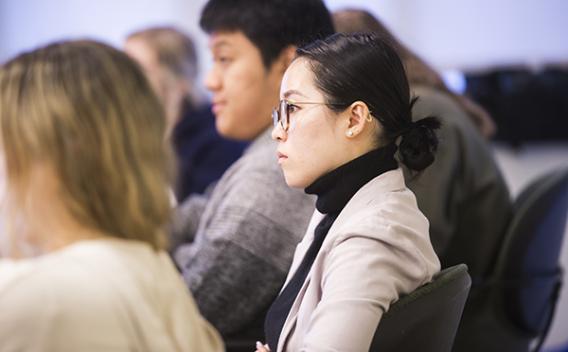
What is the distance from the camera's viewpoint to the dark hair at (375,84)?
1219 mm

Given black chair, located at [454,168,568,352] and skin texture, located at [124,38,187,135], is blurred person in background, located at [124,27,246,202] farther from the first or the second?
black chair, located at [454,168,568,352]

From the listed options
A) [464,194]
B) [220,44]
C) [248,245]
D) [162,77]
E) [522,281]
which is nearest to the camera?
Result: [248,245]

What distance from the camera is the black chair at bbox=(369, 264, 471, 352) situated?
114 centimetres

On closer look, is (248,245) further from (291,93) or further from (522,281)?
(522,281)

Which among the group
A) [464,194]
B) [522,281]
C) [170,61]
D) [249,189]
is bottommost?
[522,281]

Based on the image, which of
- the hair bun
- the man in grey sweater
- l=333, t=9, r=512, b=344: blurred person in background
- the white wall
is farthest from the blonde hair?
the white wall

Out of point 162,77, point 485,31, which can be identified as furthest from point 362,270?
point 485,31

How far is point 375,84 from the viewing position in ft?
4.00

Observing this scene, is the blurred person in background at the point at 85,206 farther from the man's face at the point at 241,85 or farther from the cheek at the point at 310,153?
the man's face at the point at 241,85

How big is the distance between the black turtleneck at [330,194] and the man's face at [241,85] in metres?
0.53

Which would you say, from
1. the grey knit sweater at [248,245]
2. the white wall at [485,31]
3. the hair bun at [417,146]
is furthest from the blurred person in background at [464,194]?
the white wall at [485,31]

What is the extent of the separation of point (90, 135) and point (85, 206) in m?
0.08

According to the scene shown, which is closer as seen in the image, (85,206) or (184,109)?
(85,206)

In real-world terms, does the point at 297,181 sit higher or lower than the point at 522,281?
higher
